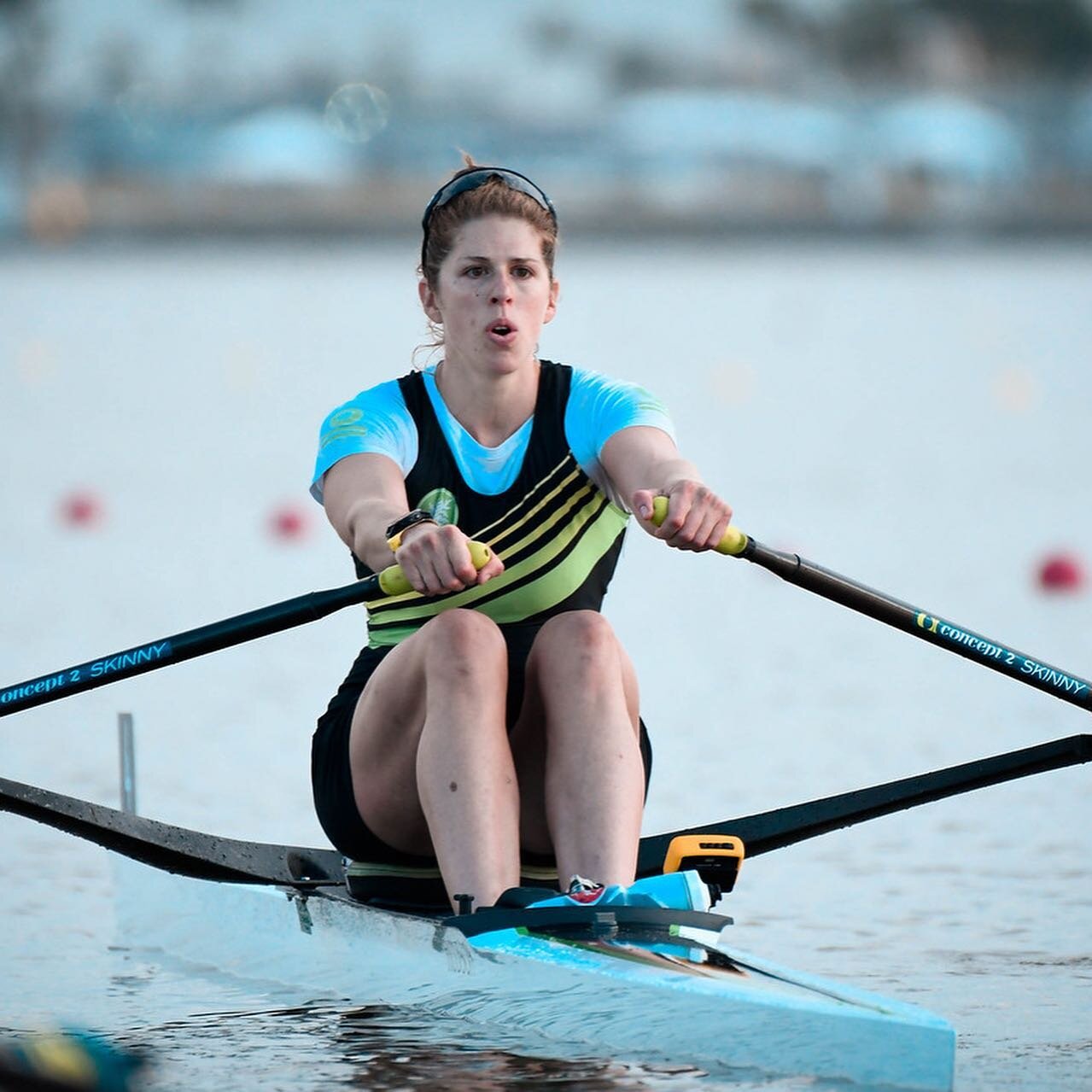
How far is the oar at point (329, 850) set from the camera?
3.89m

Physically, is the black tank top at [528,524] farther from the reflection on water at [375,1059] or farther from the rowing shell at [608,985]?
the reflection on water at [375,1059]

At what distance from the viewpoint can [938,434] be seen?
1527 cm

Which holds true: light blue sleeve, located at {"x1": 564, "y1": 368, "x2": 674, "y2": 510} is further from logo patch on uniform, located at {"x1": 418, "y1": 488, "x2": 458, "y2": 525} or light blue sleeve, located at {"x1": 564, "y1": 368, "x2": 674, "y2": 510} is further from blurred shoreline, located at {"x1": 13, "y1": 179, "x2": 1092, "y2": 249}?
blurred shoreline, located at {"x1": 13, "y1": 179, "x2": 1092, "y2": 249}

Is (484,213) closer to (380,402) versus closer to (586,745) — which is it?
(380,402)

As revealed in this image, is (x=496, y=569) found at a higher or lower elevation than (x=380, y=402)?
lower

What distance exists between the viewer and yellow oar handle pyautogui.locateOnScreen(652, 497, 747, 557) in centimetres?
333

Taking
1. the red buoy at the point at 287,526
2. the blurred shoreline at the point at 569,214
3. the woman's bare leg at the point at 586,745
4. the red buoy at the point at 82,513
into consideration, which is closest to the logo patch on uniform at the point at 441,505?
the woman's bare leg at the point at 586,745

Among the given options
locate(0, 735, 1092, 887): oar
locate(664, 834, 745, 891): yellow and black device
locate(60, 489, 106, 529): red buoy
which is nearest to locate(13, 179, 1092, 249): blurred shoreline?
locate(60, 489, 106, 529): red buoy

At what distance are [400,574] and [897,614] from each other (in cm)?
83

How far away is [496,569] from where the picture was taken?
3.30 m

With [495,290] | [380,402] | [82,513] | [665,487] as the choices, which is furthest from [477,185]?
[82,513]

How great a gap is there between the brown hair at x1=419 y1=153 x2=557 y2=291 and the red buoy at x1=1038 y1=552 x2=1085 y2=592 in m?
5.15

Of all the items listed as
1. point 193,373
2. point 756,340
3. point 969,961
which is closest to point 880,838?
point 969,961

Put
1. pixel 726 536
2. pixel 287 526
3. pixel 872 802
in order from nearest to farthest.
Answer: pixel 726 536, pixel 872 802, pixel 287 526
